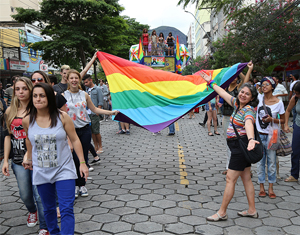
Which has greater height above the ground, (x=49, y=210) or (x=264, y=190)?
(x=49, y=210)

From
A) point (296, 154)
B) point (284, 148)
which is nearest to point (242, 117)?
point (284, 148)

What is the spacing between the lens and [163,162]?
6.95 m

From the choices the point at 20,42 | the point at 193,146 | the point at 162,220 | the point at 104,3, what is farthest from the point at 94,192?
the point at 20,42

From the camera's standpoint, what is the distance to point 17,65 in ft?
101

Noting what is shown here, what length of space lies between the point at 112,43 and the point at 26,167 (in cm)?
2231

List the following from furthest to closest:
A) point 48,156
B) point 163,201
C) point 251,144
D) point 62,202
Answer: point 163,201
point 251,144
point 48,156
point 62,202

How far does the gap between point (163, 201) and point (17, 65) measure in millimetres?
30948

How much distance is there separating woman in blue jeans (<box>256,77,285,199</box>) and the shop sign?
98.9 feet

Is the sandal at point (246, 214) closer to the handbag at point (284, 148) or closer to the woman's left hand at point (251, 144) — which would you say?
the woman's left hand at point (251, 144)

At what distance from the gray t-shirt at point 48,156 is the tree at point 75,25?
65.0 feet

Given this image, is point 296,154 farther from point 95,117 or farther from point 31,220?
point 95,117

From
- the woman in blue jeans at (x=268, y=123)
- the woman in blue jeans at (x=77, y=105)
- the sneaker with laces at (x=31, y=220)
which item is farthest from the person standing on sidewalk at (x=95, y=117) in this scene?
the woman in blue jeans at (x=268, y=123)

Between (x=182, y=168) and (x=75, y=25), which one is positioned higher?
(x=75, y=25)

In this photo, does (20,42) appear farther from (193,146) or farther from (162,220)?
(162,220)
